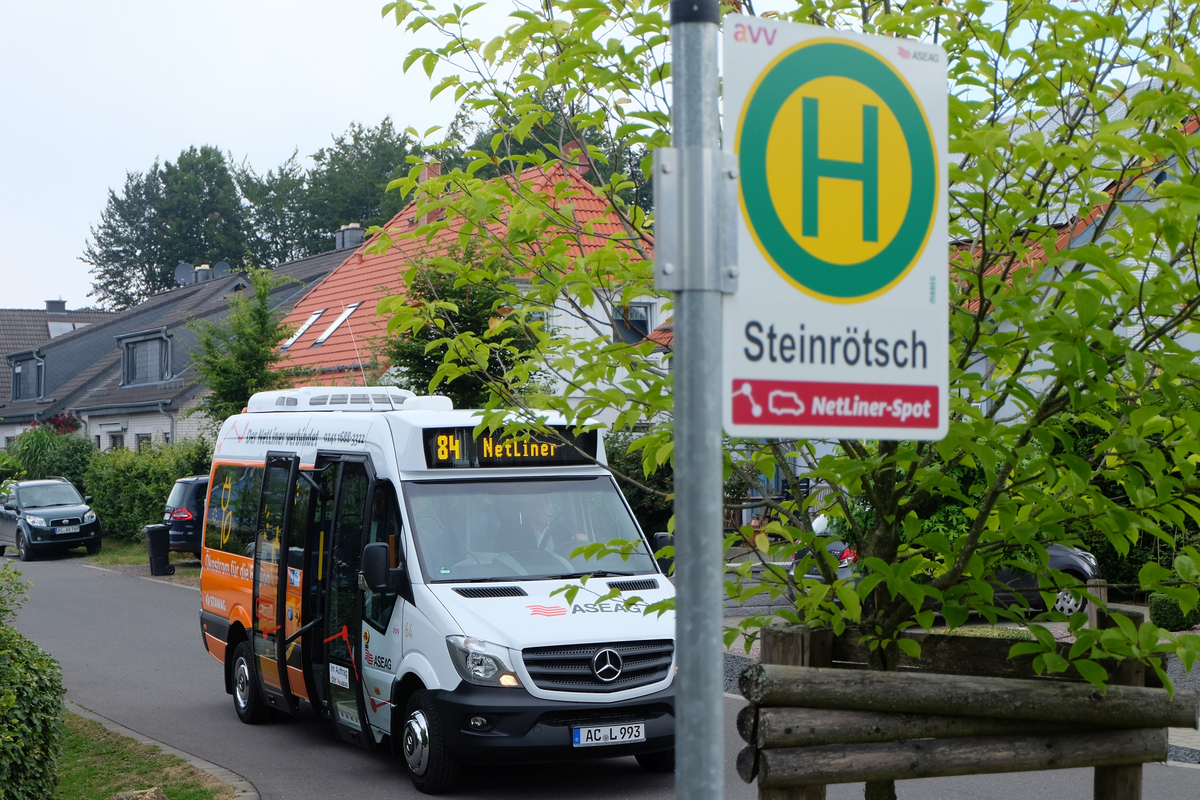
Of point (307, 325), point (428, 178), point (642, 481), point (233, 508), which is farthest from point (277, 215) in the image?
point (428, 178)

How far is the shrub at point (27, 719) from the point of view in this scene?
6723 millimetres

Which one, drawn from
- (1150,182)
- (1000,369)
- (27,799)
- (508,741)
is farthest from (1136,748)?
(27,799)

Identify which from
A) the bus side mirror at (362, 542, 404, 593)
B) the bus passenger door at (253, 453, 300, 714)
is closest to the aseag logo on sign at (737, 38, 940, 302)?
the bus side mirror at (362, 542, 404, 593)

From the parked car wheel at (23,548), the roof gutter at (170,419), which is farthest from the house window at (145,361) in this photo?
the parked car wheel at (23,548)

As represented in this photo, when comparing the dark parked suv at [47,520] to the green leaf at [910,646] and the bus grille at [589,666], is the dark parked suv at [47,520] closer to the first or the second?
the bus grille at [589,666]

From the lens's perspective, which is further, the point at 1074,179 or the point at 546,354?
the point at 546,354

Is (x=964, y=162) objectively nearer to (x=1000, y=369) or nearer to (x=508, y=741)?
(x=1000, y=369)

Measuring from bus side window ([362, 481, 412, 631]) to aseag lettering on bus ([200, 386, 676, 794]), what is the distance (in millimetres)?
14

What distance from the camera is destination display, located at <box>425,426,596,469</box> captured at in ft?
31.2

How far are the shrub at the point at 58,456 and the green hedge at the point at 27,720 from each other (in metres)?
35.8

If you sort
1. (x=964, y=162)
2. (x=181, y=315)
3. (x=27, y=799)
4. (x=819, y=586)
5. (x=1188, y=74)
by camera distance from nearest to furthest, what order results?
(x=1188, y=74) < (x=964, y=162) < (x=819, y=586) < (x=27, y=799) < (x=181, y=315)

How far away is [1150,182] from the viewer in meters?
3.88

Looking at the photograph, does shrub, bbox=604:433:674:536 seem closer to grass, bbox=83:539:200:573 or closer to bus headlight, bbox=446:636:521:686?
grass, bbox=83:539:200:573

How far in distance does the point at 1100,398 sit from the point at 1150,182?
98 centimetres
